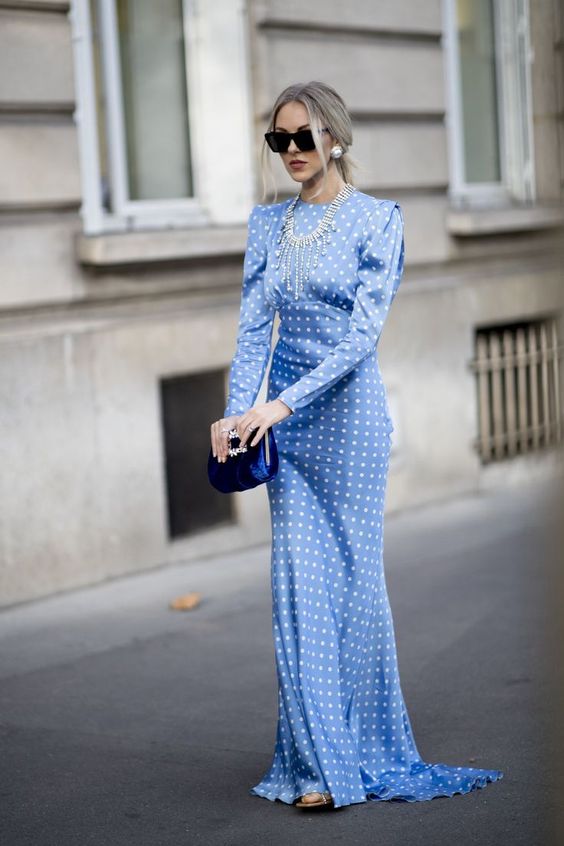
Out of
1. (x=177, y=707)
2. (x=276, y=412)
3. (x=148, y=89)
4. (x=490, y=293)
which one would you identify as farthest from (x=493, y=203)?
(x=276, y=412)

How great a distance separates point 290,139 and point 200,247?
12.2ft

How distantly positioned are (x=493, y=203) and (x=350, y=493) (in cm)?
640

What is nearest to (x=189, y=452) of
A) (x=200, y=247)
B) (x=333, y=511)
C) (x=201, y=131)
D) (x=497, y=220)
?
(x=200, y=247)

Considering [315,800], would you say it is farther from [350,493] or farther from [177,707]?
[177,707]

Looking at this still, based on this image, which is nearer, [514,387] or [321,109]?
[321,109]

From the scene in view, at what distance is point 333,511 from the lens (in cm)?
445

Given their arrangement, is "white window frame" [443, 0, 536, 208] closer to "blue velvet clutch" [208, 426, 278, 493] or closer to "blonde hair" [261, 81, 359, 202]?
"blonde hair" [261, 81, 359, 202]

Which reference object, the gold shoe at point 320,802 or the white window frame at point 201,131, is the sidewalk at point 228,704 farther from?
the white window frame at point 201,131

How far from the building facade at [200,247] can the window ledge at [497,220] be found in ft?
0.06

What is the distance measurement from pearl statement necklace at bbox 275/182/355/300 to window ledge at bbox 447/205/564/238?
17.6ft

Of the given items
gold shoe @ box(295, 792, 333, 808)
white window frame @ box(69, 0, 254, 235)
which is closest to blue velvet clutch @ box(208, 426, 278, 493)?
gold shoe @ box(295, 792, 333, 808)

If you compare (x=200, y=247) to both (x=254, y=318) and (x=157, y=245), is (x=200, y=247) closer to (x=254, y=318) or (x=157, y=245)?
(x=157, y=245)

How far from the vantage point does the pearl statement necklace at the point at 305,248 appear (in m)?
4.36

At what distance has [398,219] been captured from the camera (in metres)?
4.36
